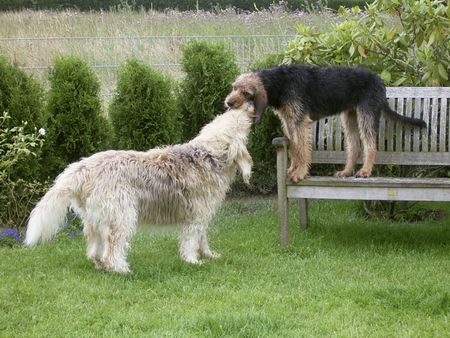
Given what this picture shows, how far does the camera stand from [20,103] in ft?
25.7

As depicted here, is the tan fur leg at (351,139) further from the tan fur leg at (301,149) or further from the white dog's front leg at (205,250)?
the white dog's front leg at (205,250)

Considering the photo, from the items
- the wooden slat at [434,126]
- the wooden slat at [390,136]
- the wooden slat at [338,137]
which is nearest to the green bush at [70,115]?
the wooden slat at [338,137]

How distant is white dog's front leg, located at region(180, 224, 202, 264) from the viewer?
6094 mm

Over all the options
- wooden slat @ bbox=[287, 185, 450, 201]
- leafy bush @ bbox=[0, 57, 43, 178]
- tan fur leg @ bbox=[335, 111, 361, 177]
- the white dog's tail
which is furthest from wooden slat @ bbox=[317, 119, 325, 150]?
A: leafy bush @ bbox=[0, 57, 43, 178]

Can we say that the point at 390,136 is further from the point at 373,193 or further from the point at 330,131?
the point at 373,193

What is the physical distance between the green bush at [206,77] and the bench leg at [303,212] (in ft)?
6.33

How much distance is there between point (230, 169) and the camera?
246 inches

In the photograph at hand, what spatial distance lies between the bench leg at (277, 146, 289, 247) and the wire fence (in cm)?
355

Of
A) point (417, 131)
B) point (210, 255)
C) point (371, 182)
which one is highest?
point (417, 131)

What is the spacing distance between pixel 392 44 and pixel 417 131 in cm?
114

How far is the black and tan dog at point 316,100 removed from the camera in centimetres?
659

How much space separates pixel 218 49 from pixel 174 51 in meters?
1.71

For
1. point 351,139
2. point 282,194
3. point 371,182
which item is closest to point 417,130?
point 351,139

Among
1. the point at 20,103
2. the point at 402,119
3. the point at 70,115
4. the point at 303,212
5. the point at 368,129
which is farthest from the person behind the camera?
the point at 70,115
